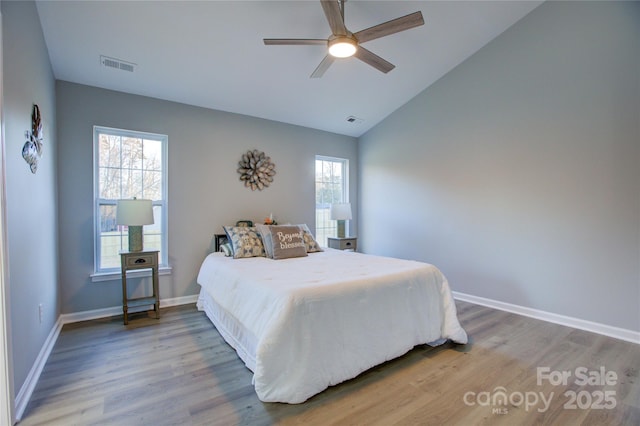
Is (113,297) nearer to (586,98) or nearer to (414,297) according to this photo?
(414,297)

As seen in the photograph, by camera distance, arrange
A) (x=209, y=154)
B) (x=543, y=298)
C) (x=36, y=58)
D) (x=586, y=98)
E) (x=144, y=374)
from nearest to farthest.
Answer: (x=144, y=374) → (x=36, y=58) → (x=586, y=98) → (x=543, y=298) → (x=209, y=154)

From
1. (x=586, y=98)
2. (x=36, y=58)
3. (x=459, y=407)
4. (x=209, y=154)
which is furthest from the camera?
(x=209, y=154)

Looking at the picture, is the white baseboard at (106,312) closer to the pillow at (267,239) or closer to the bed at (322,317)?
the bed at (322,317)

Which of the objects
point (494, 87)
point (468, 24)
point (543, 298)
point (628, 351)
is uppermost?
point (468, 24)

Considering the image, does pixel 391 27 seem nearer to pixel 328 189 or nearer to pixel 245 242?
pixel 245 242

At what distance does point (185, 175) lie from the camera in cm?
378

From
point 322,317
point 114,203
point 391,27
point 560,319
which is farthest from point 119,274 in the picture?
point 560,319

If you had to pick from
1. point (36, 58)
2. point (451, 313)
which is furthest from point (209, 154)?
point (451, 313)

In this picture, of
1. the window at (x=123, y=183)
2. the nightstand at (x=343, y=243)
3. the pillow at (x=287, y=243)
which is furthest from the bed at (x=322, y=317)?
the nightstand at (x=343, y=243)

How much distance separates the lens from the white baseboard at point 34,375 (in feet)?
5.74

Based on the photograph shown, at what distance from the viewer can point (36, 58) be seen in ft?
7.71

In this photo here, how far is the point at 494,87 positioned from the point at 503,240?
6.11 feet

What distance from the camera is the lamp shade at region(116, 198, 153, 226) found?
3.06 m

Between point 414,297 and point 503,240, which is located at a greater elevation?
point 503,240
